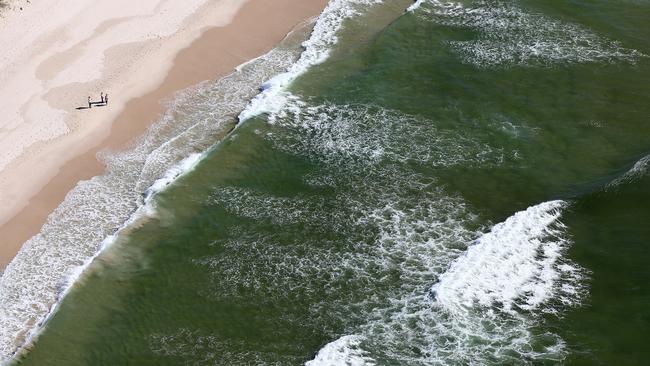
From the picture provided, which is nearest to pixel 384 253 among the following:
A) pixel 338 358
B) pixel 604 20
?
pixel 338 358

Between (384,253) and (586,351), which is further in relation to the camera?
(384,253)

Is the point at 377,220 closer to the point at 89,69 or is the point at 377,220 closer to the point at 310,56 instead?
the point at 310,56

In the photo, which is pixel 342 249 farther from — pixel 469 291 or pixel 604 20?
pixel 604 20

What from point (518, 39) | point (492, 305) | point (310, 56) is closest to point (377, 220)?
point (492, 305)

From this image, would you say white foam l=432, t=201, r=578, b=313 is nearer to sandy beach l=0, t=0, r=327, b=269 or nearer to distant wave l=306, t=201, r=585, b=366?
distant wave l=306, t=201, r=585, b=366

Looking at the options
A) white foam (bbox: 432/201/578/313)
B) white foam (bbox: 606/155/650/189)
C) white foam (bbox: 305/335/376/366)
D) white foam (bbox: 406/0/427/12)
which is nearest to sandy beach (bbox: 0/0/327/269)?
white foam (bbox: 406/0/427/12)

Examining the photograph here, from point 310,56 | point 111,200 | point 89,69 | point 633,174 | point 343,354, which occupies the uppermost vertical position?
point 310,56
